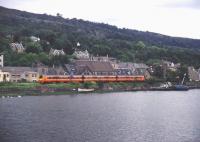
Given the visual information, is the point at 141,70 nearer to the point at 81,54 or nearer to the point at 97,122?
the point at 81,54

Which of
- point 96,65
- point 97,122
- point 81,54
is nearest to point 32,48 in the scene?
point 96,65

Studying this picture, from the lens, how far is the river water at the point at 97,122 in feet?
131

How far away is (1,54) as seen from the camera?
345 feet

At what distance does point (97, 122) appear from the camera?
159 ft

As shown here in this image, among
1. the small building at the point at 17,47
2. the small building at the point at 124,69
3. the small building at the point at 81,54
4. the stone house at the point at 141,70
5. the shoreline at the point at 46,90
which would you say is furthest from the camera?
the small building at the point at 81,54

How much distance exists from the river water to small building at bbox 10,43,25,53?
179ft

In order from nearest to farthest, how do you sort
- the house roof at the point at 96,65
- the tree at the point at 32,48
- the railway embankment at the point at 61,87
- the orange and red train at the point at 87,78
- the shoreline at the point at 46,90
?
the shoreline at the point at 46,90
the railway embankment at the point at 61,87
the orange and red train at the point at 87,78
the house roof at the point at 96,65
the tree at the point at 32,48

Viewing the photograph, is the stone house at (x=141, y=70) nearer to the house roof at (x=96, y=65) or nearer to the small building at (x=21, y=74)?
the house roof at (x=96, y=65)

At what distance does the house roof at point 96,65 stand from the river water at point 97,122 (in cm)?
4272

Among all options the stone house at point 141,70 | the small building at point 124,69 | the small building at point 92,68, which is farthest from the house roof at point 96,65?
the stone house at point 141,70

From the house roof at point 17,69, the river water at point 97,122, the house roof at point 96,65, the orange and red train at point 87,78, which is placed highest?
the house roof at point 96,65

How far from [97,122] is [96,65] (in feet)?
210

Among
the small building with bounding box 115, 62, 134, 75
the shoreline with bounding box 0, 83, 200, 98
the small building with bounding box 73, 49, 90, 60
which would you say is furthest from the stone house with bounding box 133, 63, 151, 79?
the shoreline with bounding box 0, 83, 200, 98

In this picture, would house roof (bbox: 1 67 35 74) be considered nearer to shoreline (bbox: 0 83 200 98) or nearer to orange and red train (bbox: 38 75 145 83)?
orange and red train (bbox: 38 75 145 83)
